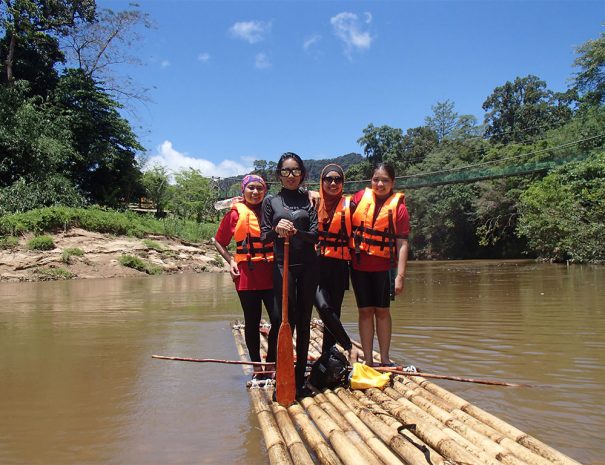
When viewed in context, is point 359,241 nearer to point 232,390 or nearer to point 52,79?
point 232,390

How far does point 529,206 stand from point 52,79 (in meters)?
24.2

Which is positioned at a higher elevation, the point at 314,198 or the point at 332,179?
the point at 332,179

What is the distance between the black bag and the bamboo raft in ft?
0.48

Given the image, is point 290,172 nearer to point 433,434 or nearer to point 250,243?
point 250,243

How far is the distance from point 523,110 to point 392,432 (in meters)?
53.6

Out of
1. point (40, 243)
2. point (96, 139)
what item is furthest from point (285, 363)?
point (96, 139)

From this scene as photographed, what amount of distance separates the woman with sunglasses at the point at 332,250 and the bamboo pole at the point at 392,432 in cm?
63

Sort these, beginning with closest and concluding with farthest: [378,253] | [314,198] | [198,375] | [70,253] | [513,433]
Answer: [513,433]
[314,198]
[378,253]
[198,375]
[70,253]

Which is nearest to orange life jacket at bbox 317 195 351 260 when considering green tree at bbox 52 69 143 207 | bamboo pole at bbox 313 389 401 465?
bamboo pole at bbox 313 389 401 465

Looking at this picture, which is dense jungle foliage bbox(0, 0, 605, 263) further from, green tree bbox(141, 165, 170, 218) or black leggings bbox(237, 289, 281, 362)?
black leggings bbox(237, 289, 281, 362)

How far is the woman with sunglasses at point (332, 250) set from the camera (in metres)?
3.71

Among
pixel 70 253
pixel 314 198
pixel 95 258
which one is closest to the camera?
pixel 314 198

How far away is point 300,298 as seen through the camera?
334 centimetres

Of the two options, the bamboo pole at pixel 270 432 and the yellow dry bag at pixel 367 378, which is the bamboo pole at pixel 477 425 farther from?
the bamboo pole at pixel 270 432
